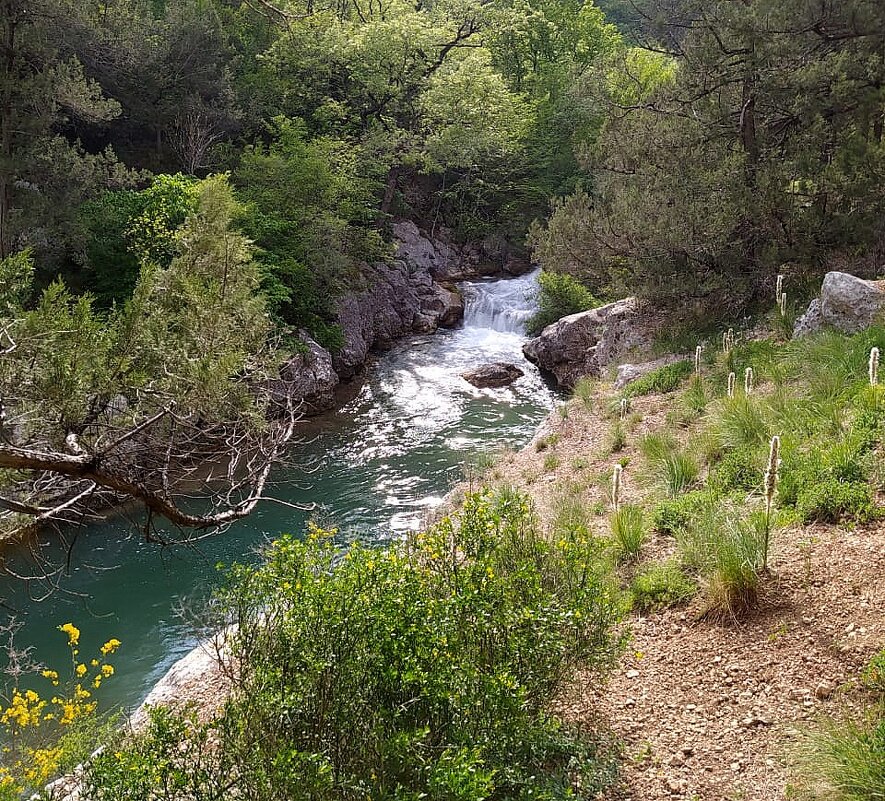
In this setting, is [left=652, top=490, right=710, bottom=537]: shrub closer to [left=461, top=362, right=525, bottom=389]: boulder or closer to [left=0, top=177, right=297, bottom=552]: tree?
[left=0, top=177, right=297, bottom=552]: tree

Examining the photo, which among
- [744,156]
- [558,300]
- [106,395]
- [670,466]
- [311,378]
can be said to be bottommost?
[311,378]

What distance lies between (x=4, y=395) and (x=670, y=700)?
4.68 metres

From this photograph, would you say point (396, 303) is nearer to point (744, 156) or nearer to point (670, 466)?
point (744, 156)

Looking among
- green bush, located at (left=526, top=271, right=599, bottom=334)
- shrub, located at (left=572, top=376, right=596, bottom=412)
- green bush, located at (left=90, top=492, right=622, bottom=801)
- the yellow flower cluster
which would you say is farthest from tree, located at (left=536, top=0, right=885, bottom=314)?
the yellow flower cluster

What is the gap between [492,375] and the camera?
17.6 metres

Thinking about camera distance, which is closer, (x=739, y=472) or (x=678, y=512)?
(x=678, y=512)

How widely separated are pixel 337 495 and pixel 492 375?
22.1ft

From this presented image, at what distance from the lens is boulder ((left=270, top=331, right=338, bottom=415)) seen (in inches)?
600

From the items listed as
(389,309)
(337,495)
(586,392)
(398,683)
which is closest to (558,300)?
(389,309)

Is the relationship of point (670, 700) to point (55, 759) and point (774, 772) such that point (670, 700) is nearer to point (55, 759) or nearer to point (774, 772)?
point (774, 772)

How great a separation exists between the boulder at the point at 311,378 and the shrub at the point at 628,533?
9802 mm

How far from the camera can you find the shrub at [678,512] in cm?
609

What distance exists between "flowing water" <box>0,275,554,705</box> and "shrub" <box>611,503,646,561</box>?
2728 mm

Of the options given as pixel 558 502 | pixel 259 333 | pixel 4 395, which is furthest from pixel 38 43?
pixel 558 502
